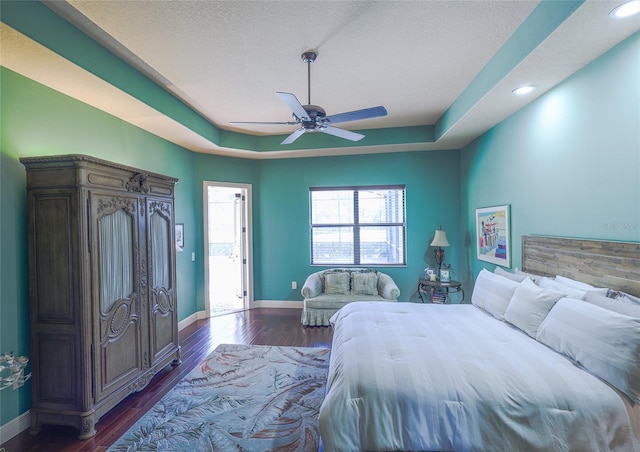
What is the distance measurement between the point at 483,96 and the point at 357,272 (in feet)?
9.74

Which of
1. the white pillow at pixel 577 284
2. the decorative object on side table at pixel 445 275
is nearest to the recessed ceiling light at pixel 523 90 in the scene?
the white pillow at pixel 577 284

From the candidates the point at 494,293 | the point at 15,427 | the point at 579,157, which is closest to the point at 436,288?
the point at 494,293

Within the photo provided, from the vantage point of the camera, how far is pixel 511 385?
150cm

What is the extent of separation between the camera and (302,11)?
1.97 meters

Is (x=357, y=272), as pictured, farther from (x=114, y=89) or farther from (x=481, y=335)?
(x=114, y=89)

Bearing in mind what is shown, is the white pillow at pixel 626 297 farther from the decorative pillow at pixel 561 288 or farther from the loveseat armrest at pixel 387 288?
the loveseat armrest at pixel 387 288

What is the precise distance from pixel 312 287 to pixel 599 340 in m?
3.26

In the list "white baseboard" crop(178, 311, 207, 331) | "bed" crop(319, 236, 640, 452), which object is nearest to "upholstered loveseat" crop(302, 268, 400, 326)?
"white baseboard" crop(178, 311, 207, 331)

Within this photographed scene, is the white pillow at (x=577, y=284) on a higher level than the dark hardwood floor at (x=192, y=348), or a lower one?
higher

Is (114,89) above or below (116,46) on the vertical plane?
below

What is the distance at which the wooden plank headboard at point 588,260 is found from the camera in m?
1.82

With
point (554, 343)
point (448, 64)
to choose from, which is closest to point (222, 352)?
point (554, 343)

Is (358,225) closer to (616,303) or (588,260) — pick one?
(588,260)

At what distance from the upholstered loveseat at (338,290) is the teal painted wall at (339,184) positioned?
479 mm
